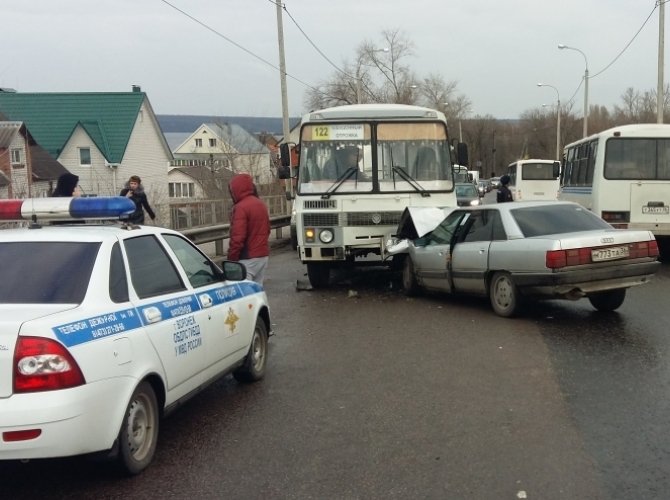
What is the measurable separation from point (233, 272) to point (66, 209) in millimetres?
1491

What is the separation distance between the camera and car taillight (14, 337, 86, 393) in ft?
12.0

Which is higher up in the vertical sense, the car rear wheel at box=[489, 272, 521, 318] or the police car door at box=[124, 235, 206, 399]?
the police car door at box=[124, 235, 206, 399]

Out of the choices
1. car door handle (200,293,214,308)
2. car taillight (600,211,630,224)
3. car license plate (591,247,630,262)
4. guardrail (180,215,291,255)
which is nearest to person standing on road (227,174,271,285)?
car door handle (200,293,214,308)

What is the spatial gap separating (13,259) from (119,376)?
1.10 meters

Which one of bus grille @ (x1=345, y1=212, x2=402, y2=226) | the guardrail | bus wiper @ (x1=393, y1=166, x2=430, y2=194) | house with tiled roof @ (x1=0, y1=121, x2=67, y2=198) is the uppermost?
house with tiled roof @ (x1=0, y1=121, x2=67, y2=198)

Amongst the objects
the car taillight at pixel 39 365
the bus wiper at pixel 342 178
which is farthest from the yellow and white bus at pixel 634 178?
the car taillight at pixel 39 365

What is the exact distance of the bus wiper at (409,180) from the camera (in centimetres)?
1180

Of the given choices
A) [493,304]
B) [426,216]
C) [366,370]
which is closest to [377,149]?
[426,216]

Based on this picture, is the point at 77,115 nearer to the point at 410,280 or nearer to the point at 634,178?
the point at 634,178

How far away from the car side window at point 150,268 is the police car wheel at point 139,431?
0.64 m

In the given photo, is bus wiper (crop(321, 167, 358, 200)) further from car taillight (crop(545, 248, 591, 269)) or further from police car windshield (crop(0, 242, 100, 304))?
police car windshield (crop(0, 242, 100, 304))

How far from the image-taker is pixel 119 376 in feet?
13.2

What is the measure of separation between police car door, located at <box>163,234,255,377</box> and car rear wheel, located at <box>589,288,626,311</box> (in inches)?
209

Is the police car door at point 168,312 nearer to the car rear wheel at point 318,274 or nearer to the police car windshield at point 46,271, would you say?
the police car windshield at point 46,271
